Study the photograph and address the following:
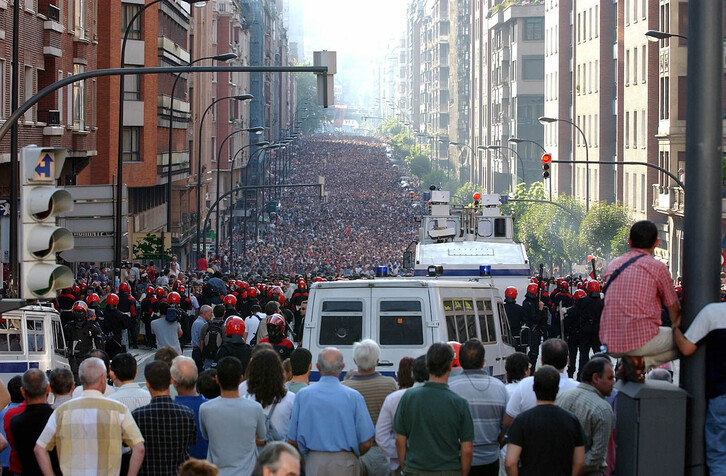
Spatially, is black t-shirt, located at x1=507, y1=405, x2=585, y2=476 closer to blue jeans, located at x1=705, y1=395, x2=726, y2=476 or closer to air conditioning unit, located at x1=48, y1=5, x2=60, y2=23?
blue jeans, located at x1=705, y1=395, x2=726, y2=476

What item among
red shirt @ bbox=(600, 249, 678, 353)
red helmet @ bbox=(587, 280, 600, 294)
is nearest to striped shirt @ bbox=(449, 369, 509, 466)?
red shirt @ bbox=(600, 249, 678, 353)

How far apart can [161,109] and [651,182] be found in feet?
79.4

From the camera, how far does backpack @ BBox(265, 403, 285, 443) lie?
9070mm

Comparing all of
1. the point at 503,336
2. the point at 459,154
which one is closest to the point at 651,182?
the point at 503,336

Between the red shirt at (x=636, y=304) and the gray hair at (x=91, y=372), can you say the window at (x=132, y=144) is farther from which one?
the red shirt at (x=636, y=304)

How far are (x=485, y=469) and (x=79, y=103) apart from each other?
3331 centimetres

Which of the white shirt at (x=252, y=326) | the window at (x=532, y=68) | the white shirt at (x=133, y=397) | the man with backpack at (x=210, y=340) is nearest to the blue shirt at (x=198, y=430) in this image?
the white shirt at (x=133, y=397)

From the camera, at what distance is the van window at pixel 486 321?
16.1 m

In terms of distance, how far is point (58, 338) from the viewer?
60.5 ft

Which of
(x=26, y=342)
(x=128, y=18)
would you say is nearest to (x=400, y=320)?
(x=26, y=342)

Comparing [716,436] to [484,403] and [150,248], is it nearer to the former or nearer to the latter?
[484,403]

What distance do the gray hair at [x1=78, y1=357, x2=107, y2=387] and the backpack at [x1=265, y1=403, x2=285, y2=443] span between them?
1.14 m

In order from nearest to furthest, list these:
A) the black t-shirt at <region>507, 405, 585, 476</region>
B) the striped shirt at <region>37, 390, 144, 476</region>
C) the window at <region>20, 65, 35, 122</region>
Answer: the black t-shirt at <region>507, 405, 585, 476</region>, the striped shirt at <region>37, 390, 144, 476</region>, the window at <region>20, 65, 35, 122</region>

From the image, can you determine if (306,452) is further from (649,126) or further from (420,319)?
(649,126)
